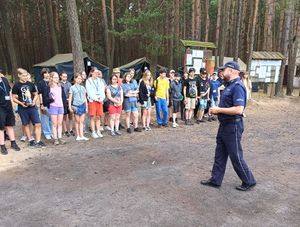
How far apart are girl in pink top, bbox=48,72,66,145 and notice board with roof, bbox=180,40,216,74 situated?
6.04m

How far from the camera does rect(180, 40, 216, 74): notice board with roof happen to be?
40.7 feet

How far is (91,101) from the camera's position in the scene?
788cm

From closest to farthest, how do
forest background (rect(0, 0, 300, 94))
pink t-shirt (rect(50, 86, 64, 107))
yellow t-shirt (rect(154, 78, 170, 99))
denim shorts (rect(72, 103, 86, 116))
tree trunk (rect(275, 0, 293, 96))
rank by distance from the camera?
pink t-shirt (rect(50, 86, 64, 107))
denim shorts (rect(72, 103, 86, 116))
yellow t-shirt (rect(154, 78, 170, 99))
forest background (rect(0, 0, 300, 94))
tree trunk (rect(275, 0, 293, 96))

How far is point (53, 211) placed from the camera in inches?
160

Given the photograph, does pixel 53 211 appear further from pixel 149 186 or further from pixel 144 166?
pixel 144 166

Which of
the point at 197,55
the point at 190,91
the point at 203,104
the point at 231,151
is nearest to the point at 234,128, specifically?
the point at 231,151

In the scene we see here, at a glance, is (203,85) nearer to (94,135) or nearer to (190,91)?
(190,91)

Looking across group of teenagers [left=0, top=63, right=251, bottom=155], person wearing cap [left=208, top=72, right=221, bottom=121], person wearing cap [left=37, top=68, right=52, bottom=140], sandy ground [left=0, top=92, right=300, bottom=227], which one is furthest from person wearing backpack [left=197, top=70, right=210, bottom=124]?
person wearing cap [left=37, top=68, right=52, bottom=140]

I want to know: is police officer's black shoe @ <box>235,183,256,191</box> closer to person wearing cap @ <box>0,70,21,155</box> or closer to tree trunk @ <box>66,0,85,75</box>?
person wearing cap @ <box>0,70,21,155</box>

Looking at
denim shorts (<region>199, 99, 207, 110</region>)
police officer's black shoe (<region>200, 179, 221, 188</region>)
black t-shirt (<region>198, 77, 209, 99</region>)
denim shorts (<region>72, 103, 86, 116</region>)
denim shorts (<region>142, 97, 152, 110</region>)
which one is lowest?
police officer's black shoe (<region>200, 179, 221, 188</region>)

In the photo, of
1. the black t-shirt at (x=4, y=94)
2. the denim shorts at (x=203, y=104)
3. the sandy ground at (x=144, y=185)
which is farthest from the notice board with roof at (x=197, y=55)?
the black t-shirt at (x=4, y=94)

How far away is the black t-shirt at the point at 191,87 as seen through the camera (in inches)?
383

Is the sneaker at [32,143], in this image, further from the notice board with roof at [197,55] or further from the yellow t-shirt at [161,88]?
the notice board with roof at [197,55]

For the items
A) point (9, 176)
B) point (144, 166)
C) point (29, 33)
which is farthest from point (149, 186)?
point (29, 33)
